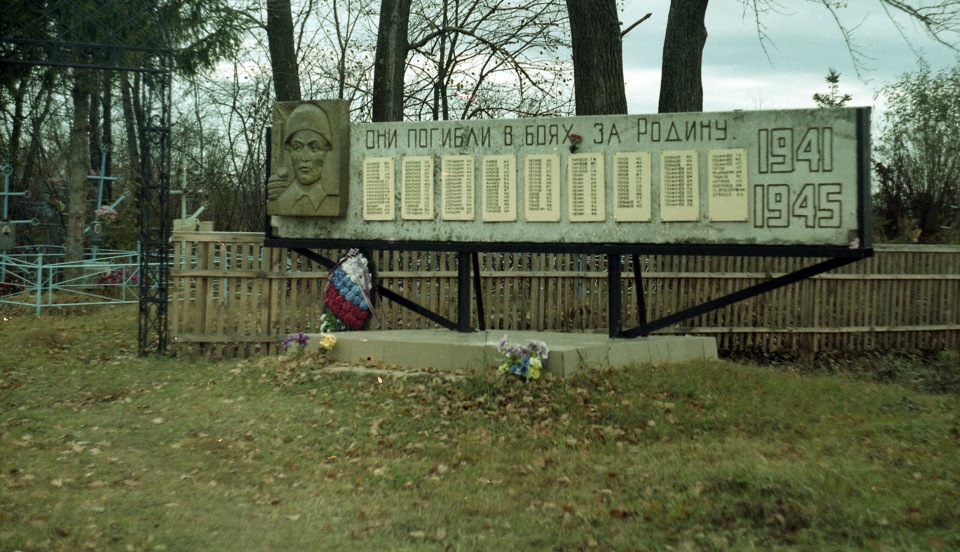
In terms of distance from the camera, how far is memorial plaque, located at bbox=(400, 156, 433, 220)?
38.1 ft

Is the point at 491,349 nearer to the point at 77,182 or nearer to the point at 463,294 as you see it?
the point at 463,294

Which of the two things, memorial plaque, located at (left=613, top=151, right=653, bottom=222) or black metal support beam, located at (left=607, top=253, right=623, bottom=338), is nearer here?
memorial plaque, located at (left=613, top=151, right=653, bottom=222)

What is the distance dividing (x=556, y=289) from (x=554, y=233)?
4.92 metres

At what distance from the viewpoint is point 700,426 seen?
355 inches

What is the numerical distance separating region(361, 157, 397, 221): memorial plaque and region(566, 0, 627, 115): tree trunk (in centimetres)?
512

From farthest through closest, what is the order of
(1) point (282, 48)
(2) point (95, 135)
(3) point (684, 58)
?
1. (2) point (95, 135)
2. (1) point (282, 48)
3. (3) point (684, 58)

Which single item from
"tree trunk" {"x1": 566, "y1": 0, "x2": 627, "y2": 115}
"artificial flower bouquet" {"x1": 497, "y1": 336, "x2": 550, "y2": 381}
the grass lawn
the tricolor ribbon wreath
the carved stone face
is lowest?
the grass lawn

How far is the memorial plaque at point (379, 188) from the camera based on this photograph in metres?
11.8

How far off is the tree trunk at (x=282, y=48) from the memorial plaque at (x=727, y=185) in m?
11.4

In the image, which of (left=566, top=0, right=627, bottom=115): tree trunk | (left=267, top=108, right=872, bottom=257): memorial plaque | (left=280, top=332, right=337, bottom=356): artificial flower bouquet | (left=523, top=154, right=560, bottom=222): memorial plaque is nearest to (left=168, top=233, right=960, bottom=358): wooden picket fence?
(left=280, top=332, right=337, bottom=356): artificial flower bouquet

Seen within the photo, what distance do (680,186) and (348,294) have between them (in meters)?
4.46

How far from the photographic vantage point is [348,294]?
12523 millimetres

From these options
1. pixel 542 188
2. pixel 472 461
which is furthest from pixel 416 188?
pixel 472 461

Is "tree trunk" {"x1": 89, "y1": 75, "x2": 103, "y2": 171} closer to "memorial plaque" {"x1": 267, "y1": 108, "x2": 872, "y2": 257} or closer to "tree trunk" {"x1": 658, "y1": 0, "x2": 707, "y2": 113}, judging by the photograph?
"tree trunk" {"x1": 658, "y1": 0, "x2": 707, "y2": 113}
